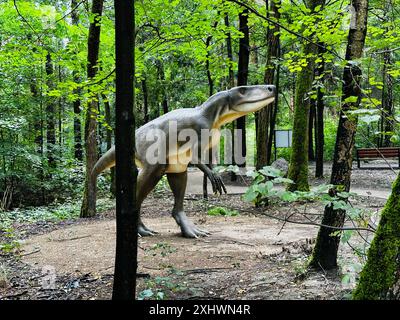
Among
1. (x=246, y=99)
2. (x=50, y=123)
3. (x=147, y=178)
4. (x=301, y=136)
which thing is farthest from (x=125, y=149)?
(x=50, y=123)

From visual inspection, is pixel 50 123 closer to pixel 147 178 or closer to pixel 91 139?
pixel 91 139

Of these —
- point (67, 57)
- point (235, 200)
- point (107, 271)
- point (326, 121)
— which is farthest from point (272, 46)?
point (326, 121)

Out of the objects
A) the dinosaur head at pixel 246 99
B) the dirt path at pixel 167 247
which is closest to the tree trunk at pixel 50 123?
the dirt path at pixel 167 247

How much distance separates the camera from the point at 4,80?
12.2 m

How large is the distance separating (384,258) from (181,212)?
449cm

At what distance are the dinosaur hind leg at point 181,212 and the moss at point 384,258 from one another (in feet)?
13.4

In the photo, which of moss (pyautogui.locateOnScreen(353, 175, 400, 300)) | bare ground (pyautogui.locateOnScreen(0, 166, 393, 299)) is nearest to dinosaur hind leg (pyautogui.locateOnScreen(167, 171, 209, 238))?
bare ground (pyautogui.locateOnScreen(0, 166, 393, 299))

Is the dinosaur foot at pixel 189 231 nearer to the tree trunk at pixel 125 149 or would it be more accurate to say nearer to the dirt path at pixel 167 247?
the dirt path at pixel 167 247

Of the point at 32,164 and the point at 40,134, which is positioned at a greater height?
the point at 40,134

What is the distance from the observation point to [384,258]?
2156 millimetres

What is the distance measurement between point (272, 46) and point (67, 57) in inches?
194

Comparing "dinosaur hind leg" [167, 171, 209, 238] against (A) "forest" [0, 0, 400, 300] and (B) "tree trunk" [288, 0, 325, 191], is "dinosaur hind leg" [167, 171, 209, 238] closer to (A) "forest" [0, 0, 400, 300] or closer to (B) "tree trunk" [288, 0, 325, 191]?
(A) "forest" [0, 0, 400, 300]

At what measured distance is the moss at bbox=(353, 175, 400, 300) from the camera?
2090 millimetres
